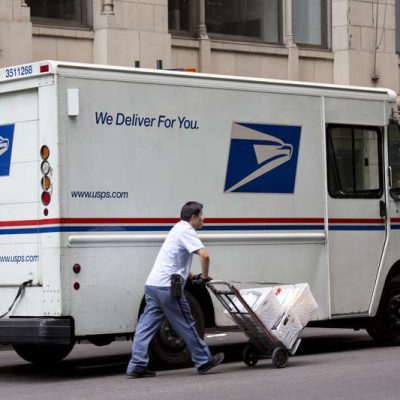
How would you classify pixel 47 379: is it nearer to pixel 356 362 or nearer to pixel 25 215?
pixel 25 215

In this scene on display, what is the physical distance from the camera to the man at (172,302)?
1193 cm

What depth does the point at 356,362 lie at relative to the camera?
513 inches

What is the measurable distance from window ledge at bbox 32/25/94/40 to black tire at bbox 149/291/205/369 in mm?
9392

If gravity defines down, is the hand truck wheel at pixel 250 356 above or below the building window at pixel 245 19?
below

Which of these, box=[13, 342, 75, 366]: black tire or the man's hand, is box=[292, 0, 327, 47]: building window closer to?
box=[13, 342, 75, 366]: black tire

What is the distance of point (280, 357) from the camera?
1245 cm

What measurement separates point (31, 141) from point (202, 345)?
2.66 meters

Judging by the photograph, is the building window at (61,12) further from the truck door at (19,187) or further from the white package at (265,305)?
the white package at (265,305)

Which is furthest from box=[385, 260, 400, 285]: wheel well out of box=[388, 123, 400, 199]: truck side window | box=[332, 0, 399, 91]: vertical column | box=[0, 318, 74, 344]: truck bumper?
box=[332, 0, 399, 91]: vertical column

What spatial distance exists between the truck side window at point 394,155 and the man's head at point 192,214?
3595mm

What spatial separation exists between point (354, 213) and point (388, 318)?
1425 millimetres

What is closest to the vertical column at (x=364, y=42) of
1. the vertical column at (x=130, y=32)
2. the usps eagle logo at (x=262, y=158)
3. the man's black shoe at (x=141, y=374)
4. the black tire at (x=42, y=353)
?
the vertical column at (x=130, y=32)

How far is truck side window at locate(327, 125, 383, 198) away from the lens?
559 inches

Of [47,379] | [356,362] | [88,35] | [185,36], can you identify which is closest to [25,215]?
[47,379]
